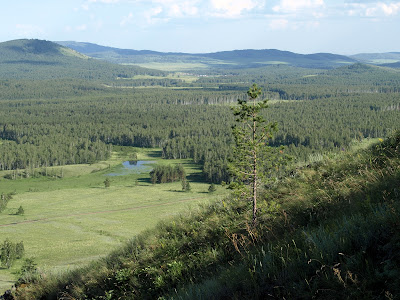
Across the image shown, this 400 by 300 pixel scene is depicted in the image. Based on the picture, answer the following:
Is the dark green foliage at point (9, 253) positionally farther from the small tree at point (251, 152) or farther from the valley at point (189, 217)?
the small tree at point (251, 152)

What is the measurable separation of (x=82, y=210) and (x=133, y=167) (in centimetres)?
5063

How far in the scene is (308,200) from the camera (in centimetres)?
1108

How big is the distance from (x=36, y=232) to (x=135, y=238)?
50651mm

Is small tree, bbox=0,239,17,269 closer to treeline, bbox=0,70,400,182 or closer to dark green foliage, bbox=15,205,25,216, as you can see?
dark green foliage, bbox=15,205,25,216

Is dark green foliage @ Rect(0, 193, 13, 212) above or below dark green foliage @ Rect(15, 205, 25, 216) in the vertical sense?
below

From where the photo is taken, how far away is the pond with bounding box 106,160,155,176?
117500 millimetres

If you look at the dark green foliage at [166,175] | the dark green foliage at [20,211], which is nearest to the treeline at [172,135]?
the dark green foliage at [166,175]

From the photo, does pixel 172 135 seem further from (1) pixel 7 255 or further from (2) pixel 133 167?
(1) pixel 7 255

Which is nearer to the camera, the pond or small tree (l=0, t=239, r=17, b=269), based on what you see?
small tree (l=0, t=239, r=17, b=269)

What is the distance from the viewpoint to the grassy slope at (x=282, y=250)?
6.74 metres

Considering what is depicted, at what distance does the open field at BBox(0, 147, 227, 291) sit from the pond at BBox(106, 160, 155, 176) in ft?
8.67

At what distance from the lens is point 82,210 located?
74875mm

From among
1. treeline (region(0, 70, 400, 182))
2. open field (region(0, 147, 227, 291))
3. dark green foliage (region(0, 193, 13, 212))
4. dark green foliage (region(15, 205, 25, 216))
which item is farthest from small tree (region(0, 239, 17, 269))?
treeline (region(0, 70, 400, 182))

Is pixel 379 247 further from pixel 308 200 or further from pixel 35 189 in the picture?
pixel 35 189
